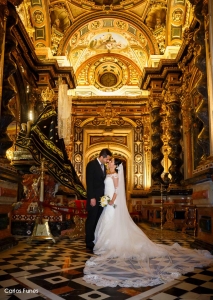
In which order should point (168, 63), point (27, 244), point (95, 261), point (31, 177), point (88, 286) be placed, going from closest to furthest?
point (88, 286)
point (95, 261)
point (27, 244)
point (31, 177)
point (168, 63)

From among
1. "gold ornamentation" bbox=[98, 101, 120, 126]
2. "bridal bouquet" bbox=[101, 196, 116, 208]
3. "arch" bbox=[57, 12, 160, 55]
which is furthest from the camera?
"gold ornamentation" bbox=[98, 101, 120, 126]

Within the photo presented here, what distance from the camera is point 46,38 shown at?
14.0m

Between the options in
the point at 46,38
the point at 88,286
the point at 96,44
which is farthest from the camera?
the point at 96,44

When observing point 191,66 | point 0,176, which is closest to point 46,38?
point 191,66

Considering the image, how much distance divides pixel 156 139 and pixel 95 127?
5.16m

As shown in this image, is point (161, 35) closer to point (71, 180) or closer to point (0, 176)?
point (71, 180)

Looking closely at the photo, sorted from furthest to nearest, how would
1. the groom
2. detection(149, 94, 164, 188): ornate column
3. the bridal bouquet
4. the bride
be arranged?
detection(149, 94, 164, 188): ornate column < the groom < the bridal bouquet < the bride

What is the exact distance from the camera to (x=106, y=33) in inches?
667

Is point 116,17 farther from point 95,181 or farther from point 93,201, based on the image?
point 93,201

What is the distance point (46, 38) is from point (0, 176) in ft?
35.2

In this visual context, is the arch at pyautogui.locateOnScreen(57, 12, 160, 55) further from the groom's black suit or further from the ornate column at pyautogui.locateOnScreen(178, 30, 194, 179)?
the groom's black suit

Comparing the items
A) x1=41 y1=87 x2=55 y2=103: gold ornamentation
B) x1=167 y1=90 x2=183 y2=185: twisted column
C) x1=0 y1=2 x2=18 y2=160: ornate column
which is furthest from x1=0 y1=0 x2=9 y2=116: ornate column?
x1=167 y1=90 x2=183 y2=185: twisted column

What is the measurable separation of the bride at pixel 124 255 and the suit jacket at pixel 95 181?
0.37 feet

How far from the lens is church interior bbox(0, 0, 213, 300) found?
4232mm
